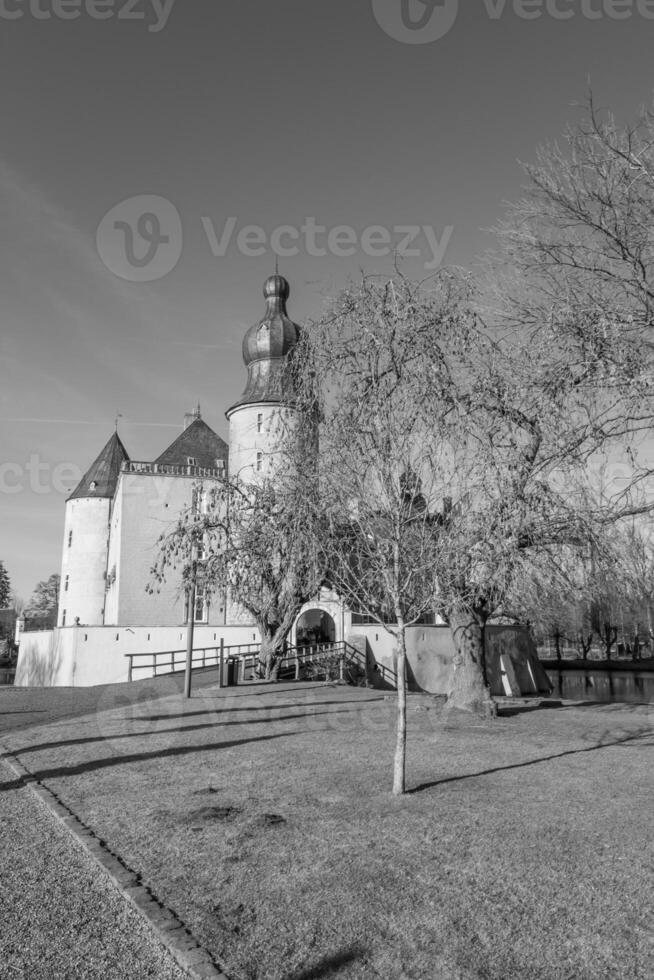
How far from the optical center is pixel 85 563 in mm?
54094

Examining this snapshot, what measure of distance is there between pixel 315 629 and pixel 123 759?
33.6 m

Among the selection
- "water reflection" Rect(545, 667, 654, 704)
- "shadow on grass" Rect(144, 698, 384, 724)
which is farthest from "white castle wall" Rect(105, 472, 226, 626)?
"shadow on grass" Rect(144, 698, 384, 724)

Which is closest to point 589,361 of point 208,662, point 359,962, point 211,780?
point 211,780

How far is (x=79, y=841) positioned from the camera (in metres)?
6.54

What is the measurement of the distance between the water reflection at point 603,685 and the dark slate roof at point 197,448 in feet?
88.5

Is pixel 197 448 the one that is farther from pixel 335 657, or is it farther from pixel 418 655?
pixel 335 657

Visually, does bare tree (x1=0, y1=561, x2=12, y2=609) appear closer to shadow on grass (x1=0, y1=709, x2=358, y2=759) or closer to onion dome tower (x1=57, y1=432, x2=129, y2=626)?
onion dome tower (x1=57, y1=432, x2=129, y2=626)

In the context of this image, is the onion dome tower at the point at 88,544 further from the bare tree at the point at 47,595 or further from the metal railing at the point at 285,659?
the bare tree at the point at 47,595

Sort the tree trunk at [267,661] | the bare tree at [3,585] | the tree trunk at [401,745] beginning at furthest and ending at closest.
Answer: the bare tree at [3,585] < the tree trunk at [267,661] < the tree trunk at [401,745]

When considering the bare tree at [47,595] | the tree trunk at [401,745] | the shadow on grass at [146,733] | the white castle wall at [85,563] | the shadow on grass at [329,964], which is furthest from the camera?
the bare tree at [47,595]

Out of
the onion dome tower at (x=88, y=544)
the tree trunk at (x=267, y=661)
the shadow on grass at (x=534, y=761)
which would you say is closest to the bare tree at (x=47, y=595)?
the onion dome tower at (x=88, y=544)

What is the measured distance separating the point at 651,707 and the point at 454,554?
11343mm

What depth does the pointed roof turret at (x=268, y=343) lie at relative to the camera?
3772cm

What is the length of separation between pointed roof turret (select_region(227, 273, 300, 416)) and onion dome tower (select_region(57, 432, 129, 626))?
58.6ft
